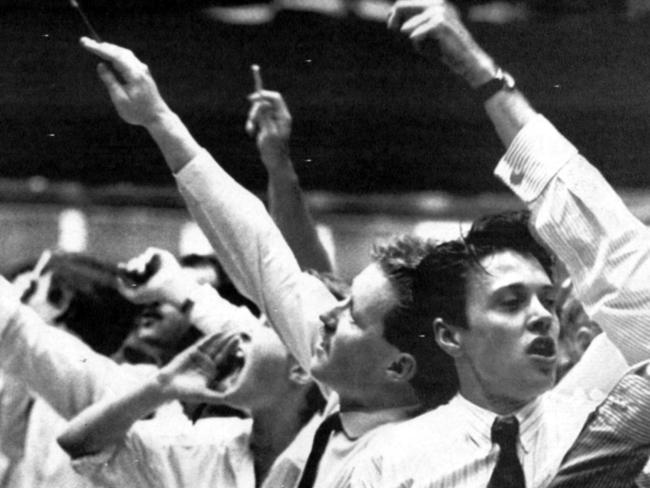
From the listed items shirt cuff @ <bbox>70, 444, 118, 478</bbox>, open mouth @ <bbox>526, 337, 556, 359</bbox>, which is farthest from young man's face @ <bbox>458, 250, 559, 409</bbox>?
shirt cuff @ <bbox>70, 444, 118, 478</bbox>

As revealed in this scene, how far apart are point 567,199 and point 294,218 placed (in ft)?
1.88

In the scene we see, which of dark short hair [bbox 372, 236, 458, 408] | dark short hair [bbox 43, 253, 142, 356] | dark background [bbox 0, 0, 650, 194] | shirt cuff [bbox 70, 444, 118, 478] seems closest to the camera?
dark short hair [bbox 372, 236, 458, 408]

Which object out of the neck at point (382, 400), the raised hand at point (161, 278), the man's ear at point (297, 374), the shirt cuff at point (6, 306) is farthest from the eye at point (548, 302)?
the shirt cuff at point (6, 306)

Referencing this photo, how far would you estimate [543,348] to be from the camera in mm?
1296

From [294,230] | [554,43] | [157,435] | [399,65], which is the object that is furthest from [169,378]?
[554,43]

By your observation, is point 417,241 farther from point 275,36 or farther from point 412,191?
point 275,36

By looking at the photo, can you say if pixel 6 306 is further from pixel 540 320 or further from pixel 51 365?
pixel 540 320

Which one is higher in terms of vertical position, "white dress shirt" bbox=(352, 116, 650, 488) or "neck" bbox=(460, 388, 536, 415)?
"white dress shirt" bbox=(352, 116, 650, 488)

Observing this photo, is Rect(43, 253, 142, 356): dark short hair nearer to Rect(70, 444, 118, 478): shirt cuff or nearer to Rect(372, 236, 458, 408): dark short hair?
Rect(70, 444, 118, 478): shirt cuff

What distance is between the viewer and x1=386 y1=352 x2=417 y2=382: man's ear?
1.47 meters

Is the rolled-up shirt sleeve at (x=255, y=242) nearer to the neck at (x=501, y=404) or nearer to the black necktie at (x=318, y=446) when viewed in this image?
the black necktie at (x=318, y=446)

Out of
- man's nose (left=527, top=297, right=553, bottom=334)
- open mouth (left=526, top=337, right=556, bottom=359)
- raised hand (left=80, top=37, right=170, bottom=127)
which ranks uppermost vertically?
raised hand (left=80, top=37, right=170, bottom=127)

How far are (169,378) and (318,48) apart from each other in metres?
0.44

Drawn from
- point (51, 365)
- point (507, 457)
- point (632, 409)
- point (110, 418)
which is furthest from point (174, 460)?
point (632, 409)
